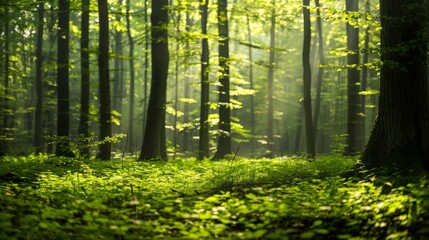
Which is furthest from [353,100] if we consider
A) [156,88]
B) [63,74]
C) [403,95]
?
[63,74]

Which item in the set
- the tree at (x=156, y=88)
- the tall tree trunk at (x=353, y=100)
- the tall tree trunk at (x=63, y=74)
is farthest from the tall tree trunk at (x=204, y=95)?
the tall tree trunk at (x=353, y=100)

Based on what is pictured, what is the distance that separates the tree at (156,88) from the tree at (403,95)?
773cm

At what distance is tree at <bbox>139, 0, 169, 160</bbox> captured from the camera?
43.6ft

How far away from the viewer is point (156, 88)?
44.7ft

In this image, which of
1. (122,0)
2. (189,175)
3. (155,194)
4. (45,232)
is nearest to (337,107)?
(122,0)

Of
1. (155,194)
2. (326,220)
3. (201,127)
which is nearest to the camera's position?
(326,220)

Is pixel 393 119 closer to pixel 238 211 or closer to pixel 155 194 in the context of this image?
pixel 238 211

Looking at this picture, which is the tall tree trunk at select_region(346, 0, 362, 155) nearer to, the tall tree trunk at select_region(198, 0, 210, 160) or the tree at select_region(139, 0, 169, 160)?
the tall tree trunk at select_region(198, 0, 210, 160)

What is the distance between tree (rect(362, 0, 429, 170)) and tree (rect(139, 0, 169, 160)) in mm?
7735

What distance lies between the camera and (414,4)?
22.2 feet

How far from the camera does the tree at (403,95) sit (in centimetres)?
706

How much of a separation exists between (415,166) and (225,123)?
9.49m

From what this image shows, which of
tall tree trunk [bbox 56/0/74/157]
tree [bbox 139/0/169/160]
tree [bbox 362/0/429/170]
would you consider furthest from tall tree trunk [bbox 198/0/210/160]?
tree [bbox 362/0/429/170]

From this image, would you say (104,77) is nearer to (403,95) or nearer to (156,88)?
(156,88)
